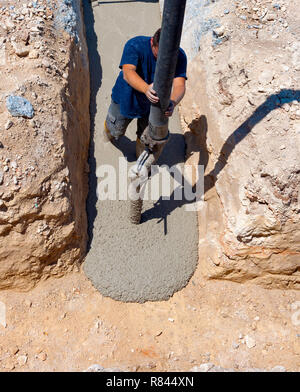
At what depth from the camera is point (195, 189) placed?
12.4 ft

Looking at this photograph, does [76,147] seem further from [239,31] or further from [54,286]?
[239,31]

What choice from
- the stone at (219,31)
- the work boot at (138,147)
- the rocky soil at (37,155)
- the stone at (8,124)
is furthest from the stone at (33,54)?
the stone at (219,31)

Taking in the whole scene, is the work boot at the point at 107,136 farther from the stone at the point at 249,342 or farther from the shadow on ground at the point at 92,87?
the stone at the point at 249,342

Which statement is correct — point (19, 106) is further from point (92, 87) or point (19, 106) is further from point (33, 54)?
point (92, 87)

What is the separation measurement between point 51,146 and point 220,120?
64.2 inches

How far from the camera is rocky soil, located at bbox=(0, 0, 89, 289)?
2.98m

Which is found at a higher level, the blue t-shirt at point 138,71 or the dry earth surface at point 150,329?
the blue t-shirt at point 138,71

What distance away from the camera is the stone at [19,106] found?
120 inches

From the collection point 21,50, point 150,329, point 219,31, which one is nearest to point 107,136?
point 21,50

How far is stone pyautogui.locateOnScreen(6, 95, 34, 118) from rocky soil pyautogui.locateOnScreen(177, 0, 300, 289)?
5.70 feet

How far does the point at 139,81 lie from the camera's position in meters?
2.77

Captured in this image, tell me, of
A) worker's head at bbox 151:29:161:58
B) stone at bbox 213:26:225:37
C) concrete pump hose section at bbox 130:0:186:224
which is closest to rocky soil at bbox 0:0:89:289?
concrete pump hose section at bbox 130:0:186:224

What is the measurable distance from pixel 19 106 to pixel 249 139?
1984 mm

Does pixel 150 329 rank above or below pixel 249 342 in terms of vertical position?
above
